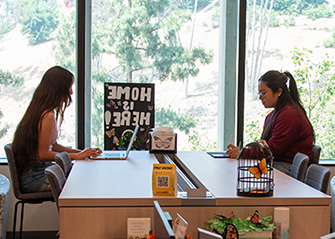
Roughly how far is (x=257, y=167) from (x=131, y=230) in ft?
2.18

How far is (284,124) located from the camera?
10.1ft

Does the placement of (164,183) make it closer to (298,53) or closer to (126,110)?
(126,110)

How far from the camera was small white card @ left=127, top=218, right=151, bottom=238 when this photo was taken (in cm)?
169

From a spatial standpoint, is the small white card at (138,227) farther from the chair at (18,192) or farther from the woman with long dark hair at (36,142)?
the chair at (18,192)

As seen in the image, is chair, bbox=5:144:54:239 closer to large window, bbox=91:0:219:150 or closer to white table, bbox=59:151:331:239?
white table, bbox=59:151:331:239

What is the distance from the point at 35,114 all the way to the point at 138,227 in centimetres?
175

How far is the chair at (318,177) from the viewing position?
2314 millimetres

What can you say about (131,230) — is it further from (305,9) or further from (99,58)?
(305,9)

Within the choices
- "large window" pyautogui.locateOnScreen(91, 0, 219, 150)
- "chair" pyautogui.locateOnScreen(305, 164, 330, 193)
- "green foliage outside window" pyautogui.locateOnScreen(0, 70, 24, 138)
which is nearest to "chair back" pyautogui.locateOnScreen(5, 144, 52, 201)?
"green foliage outside window" pyautogui.locateOnScreen(0, 70, 24, 138)

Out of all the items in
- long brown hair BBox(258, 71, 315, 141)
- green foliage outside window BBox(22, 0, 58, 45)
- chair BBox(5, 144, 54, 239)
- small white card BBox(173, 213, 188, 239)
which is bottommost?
chair BBox(5, 144, 54, 239)

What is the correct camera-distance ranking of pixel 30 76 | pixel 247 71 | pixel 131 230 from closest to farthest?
1. pixel 131 230
2. pixel 30 76
3. pixel 247 71

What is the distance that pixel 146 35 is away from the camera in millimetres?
4367

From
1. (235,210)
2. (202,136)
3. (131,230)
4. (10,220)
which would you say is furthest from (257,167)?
(10,220)

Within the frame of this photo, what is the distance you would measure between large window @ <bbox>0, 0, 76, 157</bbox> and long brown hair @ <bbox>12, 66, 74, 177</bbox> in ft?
3.54
